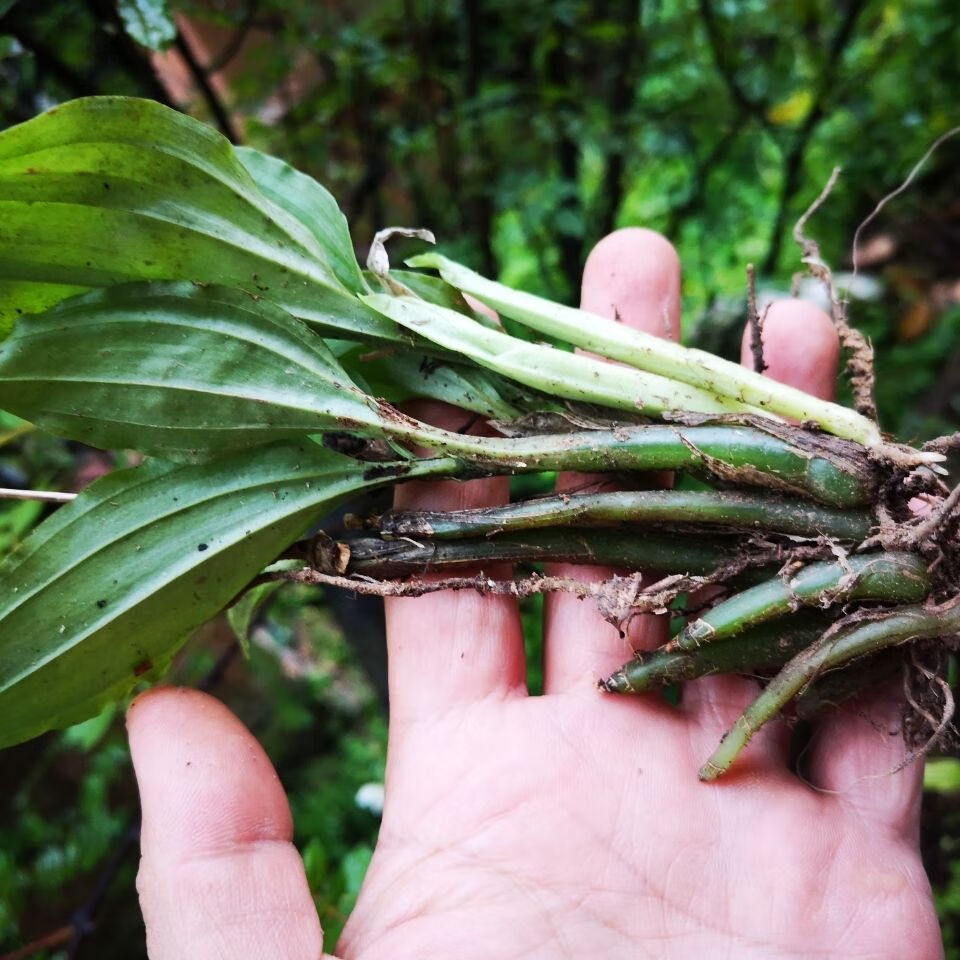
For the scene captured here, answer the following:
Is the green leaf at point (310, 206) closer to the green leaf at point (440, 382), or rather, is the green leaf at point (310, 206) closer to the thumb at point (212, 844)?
the green leaf at point (440, 382)

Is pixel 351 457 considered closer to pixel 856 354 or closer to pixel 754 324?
pixel 754 324

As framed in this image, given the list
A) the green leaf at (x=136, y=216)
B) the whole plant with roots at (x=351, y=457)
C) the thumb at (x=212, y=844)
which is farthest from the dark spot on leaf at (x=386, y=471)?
the thumb at (x=212, y=844)

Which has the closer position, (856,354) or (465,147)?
(856,354)

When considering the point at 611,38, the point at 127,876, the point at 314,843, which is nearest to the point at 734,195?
the point at 611,38

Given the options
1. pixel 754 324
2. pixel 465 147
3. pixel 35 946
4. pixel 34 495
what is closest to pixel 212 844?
pixel 34 495

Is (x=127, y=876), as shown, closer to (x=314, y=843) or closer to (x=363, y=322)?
(x=314, y=843)

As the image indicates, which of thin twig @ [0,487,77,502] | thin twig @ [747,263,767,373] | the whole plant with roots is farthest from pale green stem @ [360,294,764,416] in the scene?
thin twig @ [0,487,77,502]

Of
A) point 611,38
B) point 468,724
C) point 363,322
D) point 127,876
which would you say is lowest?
Answer: point 127,876
